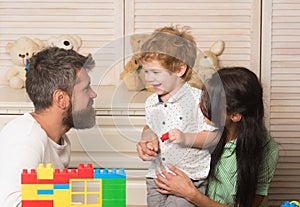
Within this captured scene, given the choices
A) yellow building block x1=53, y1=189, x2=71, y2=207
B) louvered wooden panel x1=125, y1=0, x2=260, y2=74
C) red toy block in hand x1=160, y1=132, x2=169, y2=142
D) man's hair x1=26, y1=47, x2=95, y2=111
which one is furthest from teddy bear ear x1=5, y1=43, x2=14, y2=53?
yellow building block x1=53, y1=189, x2=71, y2=207

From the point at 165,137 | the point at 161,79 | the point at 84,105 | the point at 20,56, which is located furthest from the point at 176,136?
the point at 20,56

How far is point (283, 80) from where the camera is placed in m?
2.56

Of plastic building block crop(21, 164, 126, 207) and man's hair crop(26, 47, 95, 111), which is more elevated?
man's hair crop(26, 47, 95, 111)

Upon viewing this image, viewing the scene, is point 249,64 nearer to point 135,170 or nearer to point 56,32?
point 56,32

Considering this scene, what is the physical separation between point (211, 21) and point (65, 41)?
0.60m

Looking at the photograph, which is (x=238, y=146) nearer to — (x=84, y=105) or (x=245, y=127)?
(x=245, y=127)

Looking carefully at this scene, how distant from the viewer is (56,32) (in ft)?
8.53

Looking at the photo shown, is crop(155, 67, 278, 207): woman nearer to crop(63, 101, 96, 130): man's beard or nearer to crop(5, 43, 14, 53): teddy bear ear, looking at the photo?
crop(63, 101, 96, 130): man's beard

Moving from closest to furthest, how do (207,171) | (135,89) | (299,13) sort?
(135,89), (207,171), (299,13)

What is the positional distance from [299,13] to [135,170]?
4.01 feet

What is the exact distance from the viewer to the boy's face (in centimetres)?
157

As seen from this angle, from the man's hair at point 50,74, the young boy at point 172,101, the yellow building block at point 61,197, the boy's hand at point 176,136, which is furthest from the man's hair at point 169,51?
the yellow building block at point 61,197

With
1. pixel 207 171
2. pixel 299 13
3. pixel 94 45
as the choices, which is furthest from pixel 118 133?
pixel 299 13

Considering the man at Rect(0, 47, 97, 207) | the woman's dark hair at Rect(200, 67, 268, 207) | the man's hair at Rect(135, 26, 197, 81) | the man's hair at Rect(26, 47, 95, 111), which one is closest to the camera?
the man's hair at Rect(135, 26, 197, 81)
